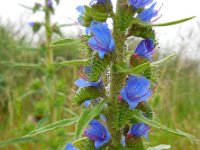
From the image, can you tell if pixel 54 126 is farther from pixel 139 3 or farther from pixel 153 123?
pixel 139 3

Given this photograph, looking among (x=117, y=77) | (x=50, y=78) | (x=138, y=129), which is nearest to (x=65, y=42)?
(x=117, y=77)

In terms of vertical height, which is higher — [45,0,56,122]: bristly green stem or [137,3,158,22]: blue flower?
[137,3,158,22]: blue flower

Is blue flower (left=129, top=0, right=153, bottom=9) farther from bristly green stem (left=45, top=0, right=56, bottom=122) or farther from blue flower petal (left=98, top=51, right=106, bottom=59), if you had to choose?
bristly green stem (left=45, top=0, right=56, bottom=122)

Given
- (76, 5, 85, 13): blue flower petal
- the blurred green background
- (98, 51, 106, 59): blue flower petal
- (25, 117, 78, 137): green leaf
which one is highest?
(76, 5, 85, 13): blue flower petal

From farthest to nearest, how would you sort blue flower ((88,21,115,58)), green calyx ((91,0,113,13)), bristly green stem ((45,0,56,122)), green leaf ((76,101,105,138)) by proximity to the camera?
bristly green stem ((45,0,56,122))
green calyx ((91,0,113,13))
blue flower ((88,21,115,58))
green leaf ((76,101,105,138))

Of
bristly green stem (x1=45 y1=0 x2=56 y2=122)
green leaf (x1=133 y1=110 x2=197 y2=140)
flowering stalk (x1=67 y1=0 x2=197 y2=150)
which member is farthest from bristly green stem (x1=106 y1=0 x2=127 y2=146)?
bristly green stem (x1=45 y1=0 x2=56 y2=122)

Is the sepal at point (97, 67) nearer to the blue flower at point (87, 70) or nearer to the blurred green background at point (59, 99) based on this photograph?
the blue flower at point (87, 70)
